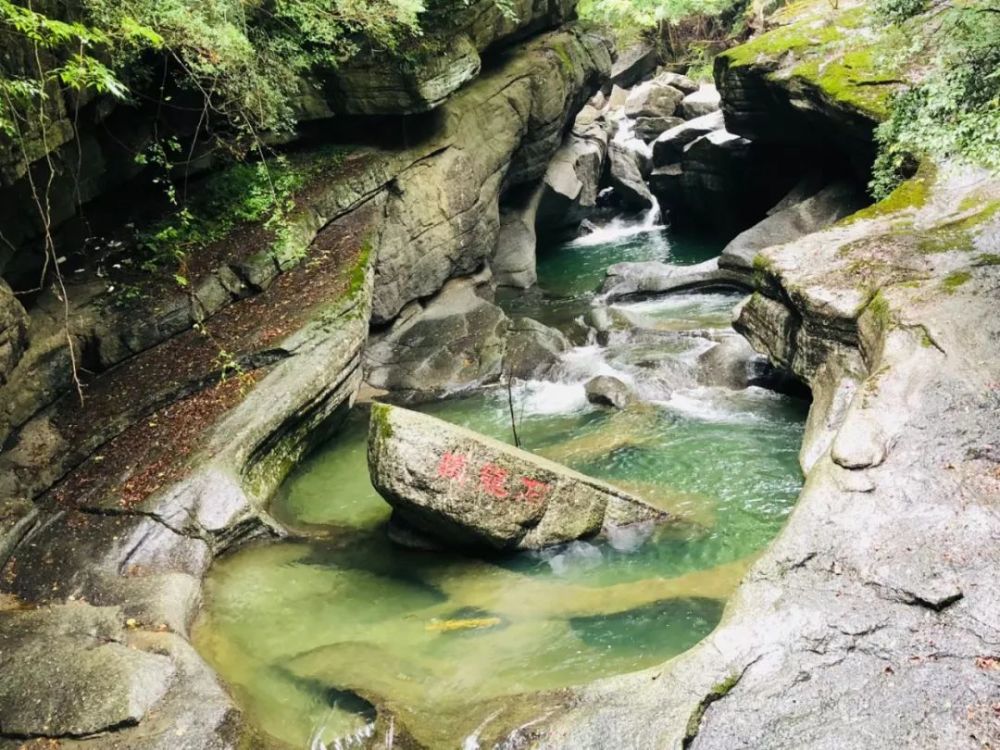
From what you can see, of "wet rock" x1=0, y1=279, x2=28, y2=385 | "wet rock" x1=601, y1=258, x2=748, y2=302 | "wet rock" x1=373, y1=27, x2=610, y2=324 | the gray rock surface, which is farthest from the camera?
"wet rock" x1=601, y1=258, x2=748, y2=302

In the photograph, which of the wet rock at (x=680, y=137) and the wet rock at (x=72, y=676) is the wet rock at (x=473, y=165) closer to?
the wet rock at (x=680, y=137)

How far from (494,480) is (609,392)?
18.2ft

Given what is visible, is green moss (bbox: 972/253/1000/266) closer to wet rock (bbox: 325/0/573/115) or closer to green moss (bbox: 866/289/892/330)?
green moss (bbox: 866/289/892/330)

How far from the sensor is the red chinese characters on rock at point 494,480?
794 cm

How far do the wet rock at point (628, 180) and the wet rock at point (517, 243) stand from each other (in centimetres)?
691

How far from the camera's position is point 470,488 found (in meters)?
7.95

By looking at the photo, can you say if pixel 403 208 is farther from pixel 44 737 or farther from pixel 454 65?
pixel 44 737

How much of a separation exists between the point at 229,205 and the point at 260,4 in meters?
3.61

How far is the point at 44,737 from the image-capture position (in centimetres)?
534

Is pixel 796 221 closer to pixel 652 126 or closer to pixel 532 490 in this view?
pixel 532 490

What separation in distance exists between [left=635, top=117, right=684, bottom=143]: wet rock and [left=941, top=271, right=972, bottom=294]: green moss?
22.7 m

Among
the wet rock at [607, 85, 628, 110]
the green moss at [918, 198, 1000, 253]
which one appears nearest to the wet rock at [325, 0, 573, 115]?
the green moss at [918, 198, 1000, 253]

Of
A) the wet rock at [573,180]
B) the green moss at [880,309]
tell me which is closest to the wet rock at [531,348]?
the green moss at [880,309]

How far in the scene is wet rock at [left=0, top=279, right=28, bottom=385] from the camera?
780 cm
